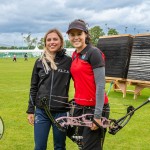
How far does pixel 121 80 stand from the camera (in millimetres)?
12031

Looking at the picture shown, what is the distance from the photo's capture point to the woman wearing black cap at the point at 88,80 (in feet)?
10.6

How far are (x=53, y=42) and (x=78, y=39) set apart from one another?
0.55 meters

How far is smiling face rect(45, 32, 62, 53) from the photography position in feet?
12.7

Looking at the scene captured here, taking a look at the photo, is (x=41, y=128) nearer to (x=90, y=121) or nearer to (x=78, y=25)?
(x=90, y=121)

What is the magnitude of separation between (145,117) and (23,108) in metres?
3.71

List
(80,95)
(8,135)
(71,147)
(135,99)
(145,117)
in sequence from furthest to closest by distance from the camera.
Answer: (135,99), (145,117), (8,135), (71,147), (80,95)

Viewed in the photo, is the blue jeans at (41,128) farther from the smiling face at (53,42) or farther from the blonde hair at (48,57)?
the smiling face at (53,42)

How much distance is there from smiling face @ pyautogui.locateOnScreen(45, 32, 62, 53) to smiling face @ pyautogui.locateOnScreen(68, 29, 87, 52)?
1.48 feet

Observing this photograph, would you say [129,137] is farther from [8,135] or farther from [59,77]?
[59,77]

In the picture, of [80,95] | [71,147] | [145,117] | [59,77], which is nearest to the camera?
[80,95]

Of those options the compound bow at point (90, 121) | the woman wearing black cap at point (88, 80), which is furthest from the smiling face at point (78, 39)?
the compound bow at point (90, 121)

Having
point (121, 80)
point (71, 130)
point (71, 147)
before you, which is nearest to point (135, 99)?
point (121, 80)

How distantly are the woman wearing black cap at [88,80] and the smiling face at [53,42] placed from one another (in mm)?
390

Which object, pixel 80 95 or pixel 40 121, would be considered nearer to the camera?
pixel 80 95
